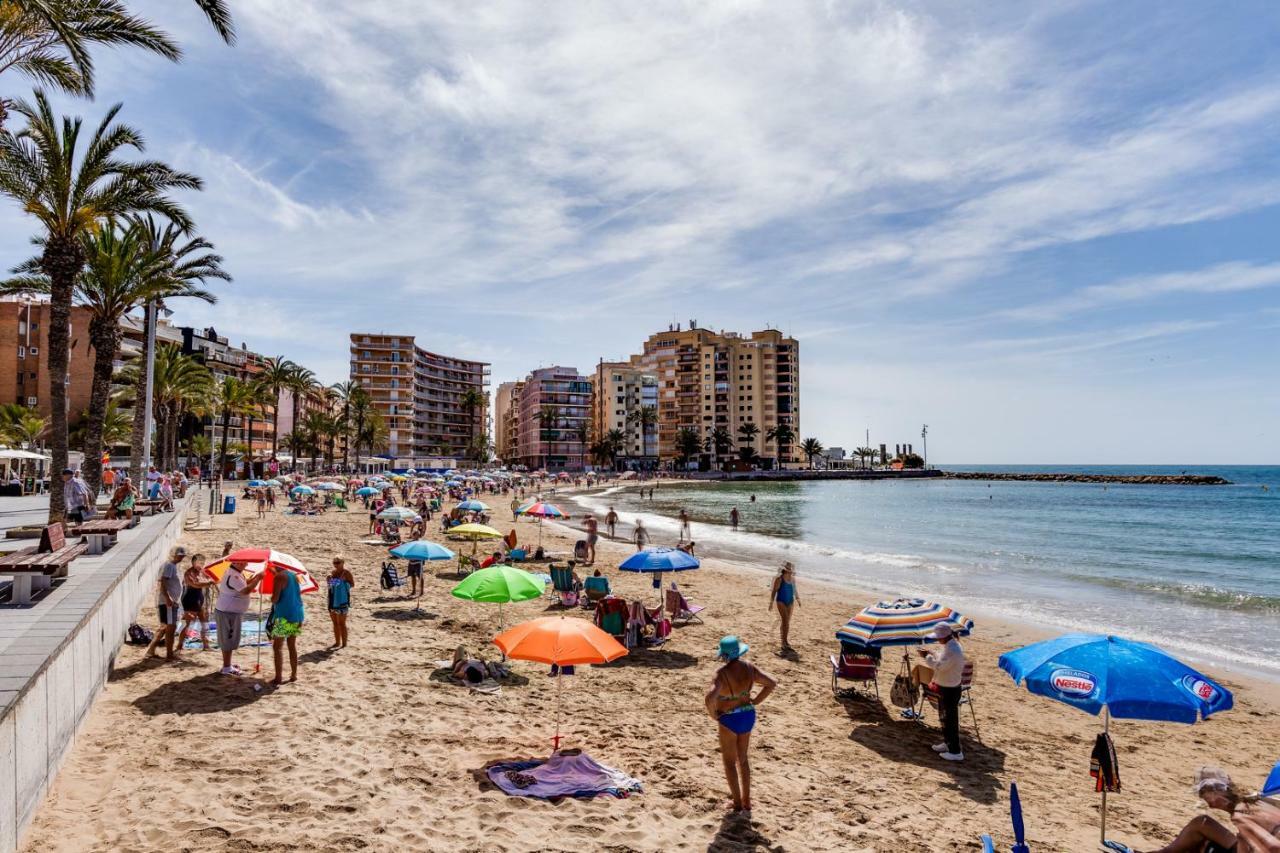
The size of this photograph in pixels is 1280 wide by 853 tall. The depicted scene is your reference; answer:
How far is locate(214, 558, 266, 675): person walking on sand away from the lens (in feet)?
29.3

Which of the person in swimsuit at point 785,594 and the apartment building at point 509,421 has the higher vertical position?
the apartment building at point 509,421

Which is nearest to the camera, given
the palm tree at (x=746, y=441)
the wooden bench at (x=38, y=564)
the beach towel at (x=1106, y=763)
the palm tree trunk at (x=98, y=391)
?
the beach towel at (x=1106, y=763)

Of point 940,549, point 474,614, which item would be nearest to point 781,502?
point 940,549

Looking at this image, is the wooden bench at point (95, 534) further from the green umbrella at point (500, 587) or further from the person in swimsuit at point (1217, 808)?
the person in swimsuit at point (1217, 808)

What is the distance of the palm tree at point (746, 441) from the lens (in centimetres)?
13325

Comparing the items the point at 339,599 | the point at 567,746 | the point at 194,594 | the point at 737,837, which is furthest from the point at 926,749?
the point at 194,594

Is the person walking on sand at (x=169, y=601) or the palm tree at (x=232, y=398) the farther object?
the palm tree at (x=232, y=398)

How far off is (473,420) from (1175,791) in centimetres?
13573

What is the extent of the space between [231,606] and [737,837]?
6.86 m

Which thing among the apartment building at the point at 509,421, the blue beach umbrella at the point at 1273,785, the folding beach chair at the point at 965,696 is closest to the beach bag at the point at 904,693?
the folding beach chair at the point at 965,696

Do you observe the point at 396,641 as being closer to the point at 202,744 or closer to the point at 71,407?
the point at 202,744

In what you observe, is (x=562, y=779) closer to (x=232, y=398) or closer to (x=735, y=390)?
(x=232, y=398)

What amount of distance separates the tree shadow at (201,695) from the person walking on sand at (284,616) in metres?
0.41

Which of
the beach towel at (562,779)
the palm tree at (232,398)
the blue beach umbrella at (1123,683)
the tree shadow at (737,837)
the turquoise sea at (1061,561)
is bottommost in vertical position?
the turquoise sea at (1061,561)
